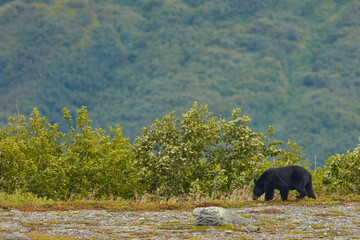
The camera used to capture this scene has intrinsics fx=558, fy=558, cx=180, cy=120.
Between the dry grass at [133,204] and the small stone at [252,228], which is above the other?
the small stone at [252,228]

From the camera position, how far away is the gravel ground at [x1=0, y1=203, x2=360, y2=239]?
1652 centimetres

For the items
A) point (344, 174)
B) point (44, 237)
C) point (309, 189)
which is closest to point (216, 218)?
point (44, 237)

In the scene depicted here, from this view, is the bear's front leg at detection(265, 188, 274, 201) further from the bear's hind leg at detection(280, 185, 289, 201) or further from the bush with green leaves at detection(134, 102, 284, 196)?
the bush with green leaves at detection(134, 102, 284, 196)

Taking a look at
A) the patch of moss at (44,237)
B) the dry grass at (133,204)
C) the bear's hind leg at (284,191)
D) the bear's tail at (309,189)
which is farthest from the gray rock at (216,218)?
the bear's tail at (309,189)

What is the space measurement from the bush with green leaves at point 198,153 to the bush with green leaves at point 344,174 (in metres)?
3.70

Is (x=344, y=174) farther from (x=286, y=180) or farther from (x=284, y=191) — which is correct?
(x=284, y=191)

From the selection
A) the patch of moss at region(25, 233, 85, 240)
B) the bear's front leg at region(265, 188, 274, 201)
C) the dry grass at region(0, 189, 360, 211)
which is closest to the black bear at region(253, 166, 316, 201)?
the bear's front leg at region(265, 188, 274, 201)

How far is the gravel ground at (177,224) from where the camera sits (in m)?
16.5

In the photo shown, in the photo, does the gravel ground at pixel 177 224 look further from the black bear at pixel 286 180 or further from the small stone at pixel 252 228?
the black bear at pixel 286 180

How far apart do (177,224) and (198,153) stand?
1276 cm

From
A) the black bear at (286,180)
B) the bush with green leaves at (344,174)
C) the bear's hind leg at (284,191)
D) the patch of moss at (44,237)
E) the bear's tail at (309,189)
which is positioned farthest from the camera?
the bush with green leaves at (344,174)

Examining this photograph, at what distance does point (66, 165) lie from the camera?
31578mm

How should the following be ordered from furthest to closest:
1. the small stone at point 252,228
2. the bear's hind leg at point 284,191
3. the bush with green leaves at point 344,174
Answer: the bush with green leaves at point 344,174 < the bear's hind leg at point 284,191 < the small stone at point 252,228

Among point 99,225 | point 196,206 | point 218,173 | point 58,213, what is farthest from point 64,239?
point 218,173
